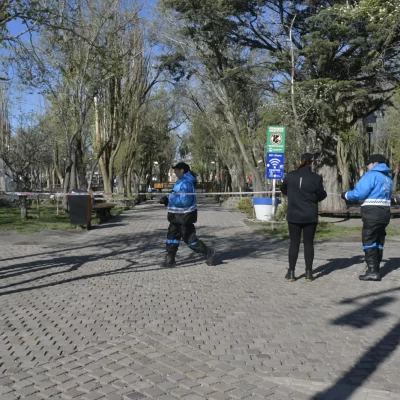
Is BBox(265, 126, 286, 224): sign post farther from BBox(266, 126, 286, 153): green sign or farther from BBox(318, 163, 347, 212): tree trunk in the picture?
BBox(318, 163, 347, 212): tree trunk

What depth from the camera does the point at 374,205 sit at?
753 cm

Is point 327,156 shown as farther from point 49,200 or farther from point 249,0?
point 49,200

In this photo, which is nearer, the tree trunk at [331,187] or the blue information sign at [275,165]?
the blue information sign at [275,165]

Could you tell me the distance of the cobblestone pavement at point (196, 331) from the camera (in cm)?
391

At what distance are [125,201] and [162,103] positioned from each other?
1896cm

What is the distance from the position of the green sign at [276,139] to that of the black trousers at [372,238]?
8185 millimetres

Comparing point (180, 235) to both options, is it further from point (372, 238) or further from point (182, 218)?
point (372, 238)

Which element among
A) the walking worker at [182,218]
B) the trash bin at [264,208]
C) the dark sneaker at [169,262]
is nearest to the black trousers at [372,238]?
the walking worker at [182,218]

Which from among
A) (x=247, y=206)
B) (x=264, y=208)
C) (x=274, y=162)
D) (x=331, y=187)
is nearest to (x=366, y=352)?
(x=274, y=162)

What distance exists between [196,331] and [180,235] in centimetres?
376

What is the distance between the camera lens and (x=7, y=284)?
7.45m

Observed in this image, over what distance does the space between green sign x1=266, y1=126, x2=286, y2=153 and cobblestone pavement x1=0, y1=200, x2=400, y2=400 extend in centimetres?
679

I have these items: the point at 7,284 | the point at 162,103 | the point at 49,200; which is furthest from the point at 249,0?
the point at 162,103

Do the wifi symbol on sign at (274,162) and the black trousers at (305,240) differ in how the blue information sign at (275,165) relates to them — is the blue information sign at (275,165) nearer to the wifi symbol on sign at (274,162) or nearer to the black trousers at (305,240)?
the wifi symbol on sign at (274,162)
